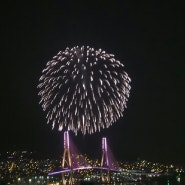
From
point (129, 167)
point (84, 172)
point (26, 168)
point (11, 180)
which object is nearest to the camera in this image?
point (11, 180)

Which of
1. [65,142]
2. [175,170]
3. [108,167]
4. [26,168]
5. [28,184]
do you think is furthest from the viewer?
[175,170]

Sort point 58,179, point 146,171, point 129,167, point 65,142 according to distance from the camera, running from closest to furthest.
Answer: point 65,142 < point 58,179 < point 129,167 < point 146,171

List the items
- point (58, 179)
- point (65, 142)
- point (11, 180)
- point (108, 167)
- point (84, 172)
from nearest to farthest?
1. point (65, 142)
2. point (11, 180)
3. point (108, 167)
4. point (58, 179)
5. point (84, 172)

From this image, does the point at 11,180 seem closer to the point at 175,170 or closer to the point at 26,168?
the point at 26,168

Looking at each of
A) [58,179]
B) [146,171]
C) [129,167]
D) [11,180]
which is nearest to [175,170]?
[146,171]

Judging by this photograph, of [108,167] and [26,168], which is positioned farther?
[26,168]

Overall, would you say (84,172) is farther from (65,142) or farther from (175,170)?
(175,170)

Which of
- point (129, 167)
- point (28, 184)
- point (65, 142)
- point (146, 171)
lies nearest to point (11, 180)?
point (28, 184)

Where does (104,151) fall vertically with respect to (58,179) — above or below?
above

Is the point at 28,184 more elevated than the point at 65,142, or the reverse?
the point at 65,142
